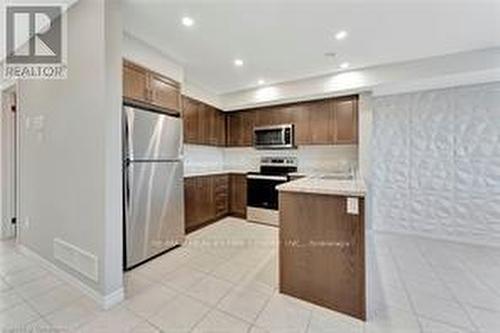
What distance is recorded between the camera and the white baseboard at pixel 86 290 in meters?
2.06

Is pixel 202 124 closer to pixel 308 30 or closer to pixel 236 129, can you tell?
pixel 236 129

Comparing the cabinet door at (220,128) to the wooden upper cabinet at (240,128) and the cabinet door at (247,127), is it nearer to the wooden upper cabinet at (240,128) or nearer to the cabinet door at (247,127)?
the wooden upper cabinet at (240,128)

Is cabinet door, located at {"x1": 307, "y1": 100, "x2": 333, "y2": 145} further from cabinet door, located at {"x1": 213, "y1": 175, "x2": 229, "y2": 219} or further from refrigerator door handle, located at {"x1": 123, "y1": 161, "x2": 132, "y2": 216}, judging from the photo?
refrigerator door handle, located at {"x1": 123, "y1": 161, "x2": 132, "y2": 216}

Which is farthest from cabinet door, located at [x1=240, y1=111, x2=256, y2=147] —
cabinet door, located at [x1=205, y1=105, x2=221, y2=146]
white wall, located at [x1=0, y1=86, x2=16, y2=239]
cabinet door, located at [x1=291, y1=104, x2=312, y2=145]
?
white wall, located at [x1=0, y1=86, x2=16, y2=239]

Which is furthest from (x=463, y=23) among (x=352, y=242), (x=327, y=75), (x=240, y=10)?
(x=352, y=242)

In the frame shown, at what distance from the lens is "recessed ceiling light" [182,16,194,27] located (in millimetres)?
2451

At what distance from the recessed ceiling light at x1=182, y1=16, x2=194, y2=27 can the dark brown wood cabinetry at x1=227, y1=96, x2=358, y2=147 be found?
2.53 meters

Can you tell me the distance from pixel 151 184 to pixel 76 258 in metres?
0.99

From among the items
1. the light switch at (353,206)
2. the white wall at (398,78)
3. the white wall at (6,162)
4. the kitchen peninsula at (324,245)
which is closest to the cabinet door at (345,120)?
the white wall at (398,78)

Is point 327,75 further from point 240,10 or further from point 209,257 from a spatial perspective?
point 209,257

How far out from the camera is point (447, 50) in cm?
308

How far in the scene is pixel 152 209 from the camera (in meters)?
2.97

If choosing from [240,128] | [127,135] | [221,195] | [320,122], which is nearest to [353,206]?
[127,135]

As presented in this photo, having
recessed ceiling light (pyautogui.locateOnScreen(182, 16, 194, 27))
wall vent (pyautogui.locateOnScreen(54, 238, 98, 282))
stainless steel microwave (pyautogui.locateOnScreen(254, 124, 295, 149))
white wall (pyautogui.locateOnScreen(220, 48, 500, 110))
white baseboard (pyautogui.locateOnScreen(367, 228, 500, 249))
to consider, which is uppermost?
recessed ceiling light (pyautogui.locateOnScreen(182, 16, 194, 27))
